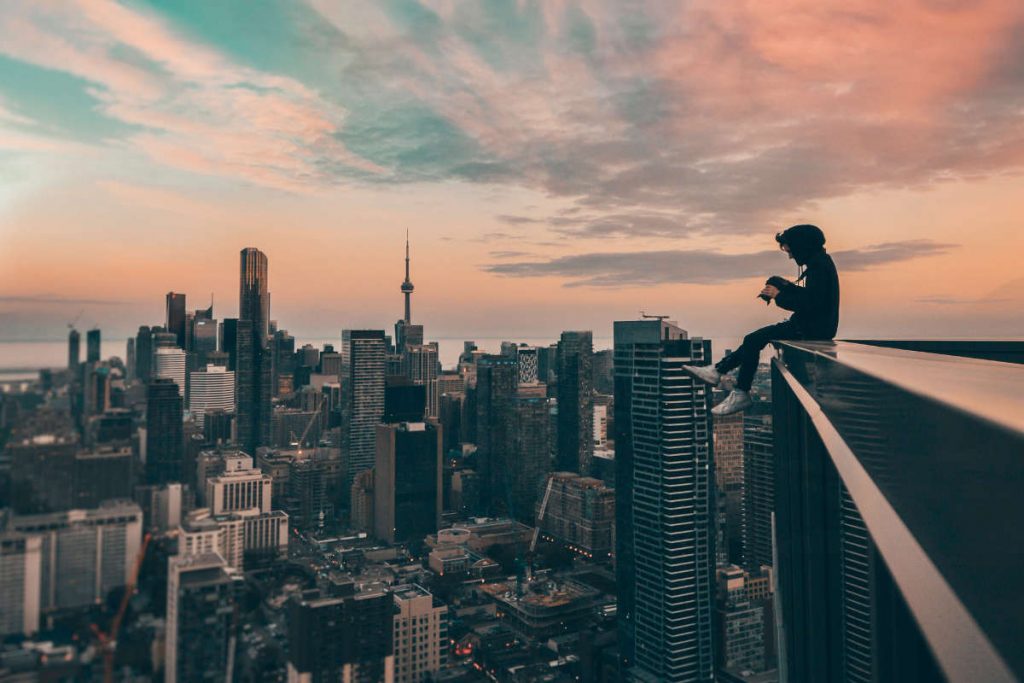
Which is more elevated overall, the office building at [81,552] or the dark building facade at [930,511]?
the dark building facade at [930,511]

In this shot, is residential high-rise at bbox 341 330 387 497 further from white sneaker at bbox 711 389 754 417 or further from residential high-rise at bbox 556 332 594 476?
white sneaker at bbox 711 389 754 417

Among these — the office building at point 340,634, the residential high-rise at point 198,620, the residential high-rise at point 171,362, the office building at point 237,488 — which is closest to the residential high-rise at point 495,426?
the residential high-rise at point 171,362

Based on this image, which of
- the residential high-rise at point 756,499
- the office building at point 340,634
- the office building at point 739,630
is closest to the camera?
the office building at point 340,634

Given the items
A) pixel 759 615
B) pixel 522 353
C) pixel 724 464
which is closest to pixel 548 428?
pixel 522 353

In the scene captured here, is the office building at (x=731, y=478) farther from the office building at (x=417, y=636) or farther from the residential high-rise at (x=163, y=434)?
the residential high-rise at (x=163, y=434)

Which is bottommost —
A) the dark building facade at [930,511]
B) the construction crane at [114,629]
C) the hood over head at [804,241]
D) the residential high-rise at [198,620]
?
the residential high-rise at [198,620]

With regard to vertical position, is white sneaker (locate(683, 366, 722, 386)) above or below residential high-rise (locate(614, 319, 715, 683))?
above

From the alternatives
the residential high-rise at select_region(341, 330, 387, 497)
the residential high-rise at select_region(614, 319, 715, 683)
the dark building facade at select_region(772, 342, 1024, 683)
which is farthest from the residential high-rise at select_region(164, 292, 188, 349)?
the dark building facade at select_region(772, 342, 1024, 683)

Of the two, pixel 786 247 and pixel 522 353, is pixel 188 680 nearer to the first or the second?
pixel 786 247
